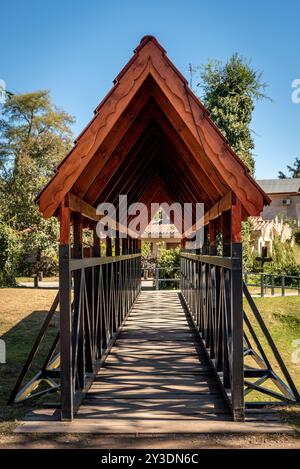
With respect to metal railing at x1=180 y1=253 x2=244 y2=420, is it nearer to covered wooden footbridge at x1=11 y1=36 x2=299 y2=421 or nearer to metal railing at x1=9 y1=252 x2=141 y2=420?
covered wooden footbridge at x1=11 y1=36 x2=299 y2=421

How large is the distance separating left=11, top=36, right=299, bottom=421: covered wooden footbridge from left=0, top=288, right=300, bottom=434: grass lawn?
567 millimetres

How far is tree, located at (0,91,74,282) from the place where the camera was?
69.6ft

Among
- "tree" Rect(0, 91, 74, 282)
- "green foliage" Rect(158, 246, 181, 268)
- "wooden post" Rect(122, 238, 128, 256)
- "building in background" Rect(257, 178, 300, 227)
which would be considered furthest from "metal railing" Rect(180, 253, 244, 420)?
"building in background" Rect(257, 178, 300, 227)

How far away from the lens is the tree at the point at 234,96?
22.9 meters

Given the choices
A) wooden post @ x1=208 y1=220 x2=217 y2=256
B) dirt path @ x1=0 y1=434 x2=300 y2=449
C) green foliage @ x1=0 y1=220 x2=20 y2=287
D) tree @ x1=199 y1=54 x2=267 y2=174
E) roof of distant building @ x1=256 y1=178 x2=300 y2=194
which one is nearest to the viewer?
dirt path @ x1=0 y1=434 x2=300 y2=449

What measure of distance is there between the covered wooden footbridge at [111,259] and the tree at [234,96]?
1643 centimetres

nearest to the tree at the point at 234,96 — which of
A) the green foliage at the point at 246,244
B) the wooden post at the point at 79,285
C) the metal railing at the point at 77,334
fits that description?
the green foliage at the point at 246,244

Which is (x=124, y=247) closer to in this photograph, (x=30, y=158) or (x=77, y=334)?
(x=77, y=334)

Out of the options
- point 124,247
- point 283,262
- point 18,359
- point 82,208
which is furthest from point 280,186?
point 82,208

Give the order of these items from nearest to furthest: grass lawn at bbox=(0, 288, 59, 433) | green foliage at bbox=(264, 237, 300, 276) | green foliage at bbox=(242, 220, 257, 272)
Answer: grass lawn at bbox=(0, 288, 59, 433) < green foliage at bbox=(264, 237, 300, 276) < green foliage at bbox=(242, 220, 257, 272)

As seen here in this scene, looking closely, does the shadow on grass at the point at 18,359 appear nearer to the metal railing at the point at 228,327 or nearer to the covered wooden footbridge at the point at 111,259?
the covered wooden footbridge at the point at 111,259

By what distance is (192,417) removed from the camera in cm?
434
